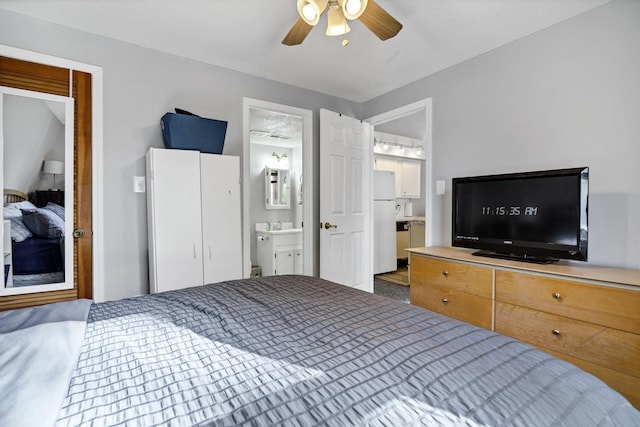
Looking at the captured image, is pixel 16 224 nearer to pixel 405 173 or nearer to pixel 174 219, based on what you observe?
pixel 174 219

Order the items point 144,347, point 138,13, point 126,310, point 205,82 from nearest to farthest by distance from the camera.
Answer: point 144,347, point 126,310, point 138,13, point 205,82

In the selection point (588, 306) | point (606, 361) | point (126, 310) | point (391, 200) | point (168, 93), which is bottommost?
point (606, 361)

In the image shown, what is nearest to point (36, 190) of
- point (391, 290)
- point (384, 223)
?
point (391, 290)

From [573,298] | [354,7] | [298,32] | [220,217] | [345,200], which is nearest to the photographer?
[354,7]

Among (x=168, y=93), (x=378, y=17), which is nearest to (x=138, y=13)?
(x=168, y=93)

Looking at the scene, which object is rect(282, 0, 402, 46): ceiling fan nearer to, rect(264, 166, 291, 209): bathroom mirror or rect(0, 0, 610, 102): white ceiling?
rect(0, 0, 610, 102): white ceiling

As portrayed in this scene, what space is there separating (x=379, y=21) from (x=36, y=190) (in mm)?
2556

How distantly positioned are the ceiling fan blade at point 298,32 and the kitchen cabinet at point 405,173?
11.7 ft

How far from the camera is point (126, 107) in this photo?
246 cm

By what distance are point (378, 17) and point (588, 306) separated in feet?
6.39

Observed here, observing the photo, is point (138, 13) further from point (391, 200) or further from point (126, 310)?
point (391, 200)

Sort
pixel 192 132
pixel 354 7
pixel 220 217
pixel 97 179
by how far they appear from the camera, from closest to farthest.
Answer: pixel 354 7 → pixel 97 179 → pixel 192 132 → pixel 220 217

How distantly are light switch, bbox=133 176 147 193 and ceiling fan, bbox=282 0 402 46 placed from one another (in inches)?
63.5

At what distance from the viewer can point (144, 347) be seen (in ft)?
3.01
